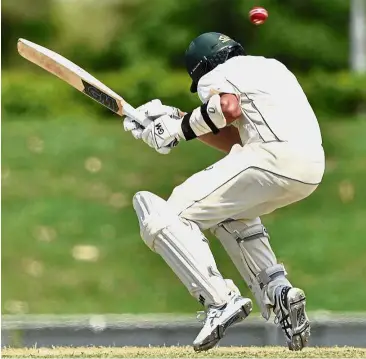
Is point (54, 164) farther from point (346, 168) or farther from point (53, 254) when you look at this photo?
point (346, 168)

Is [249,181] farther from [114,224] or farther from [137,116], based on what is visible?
[114,224]

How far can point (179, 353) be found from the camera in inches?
233

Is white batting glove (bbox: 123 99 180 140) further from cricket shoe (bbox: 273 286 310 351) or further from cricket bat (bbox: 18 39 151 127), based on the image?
cricket shoe (bbox: 273 286 310 351)

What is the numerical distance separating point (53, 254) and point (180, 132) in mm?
5700

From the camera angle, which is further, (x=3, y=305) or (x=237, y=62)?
Answer: (x=3, y=305)

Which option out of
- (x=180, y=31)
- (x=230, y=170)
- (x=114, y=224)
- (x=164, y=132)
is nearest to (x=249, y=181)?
(x=230, y=170)

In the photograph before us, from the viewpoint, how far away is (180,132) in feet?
18.5

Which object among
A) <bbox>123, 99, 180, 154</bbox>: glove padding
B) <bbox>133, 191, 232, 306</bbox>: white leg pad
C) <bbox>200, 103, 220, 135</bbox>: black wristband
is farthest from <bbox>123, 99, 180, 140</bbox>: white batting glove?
<bbox>133, 191, 232, 306</bbox>: white leg pad

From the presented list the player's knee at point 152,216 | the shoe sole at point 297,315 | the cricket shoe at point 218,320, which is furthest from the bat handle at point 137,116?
the shoe sole at point 297,315

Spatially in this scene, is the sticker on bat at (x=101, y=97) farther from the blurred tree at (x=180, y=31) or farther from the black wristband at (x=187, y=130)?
the blurred tree at (x=180, y=31)

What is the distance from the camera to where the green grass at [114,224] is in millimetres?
10328

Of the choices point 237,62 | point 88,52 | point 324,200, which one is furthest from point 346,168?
point 88,52

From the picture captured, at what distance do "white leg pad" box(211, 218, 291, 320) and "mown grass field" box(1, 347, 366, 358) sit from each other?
0.24m

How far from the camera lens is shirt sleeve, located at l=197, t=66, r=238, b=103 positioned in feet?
18.2
